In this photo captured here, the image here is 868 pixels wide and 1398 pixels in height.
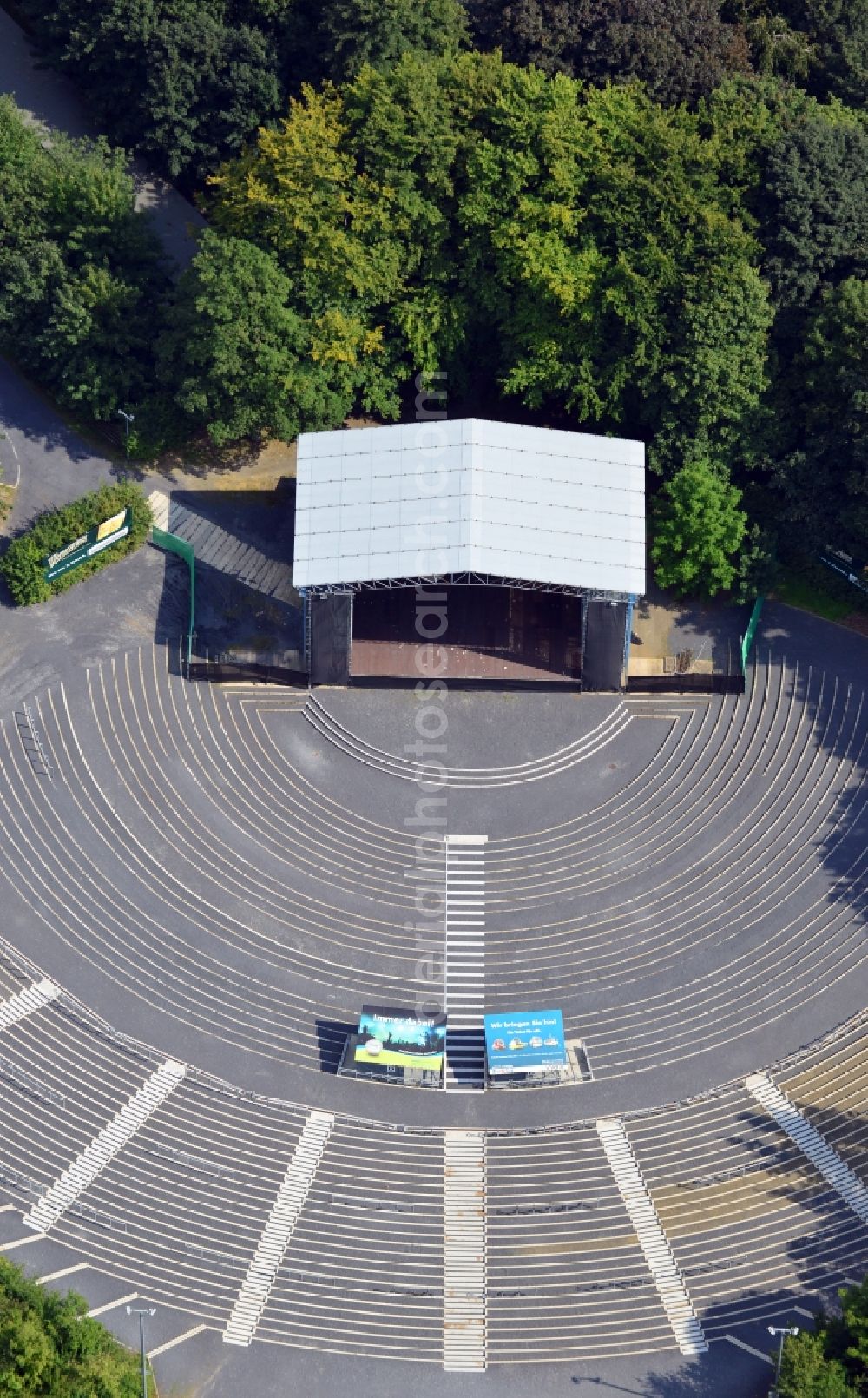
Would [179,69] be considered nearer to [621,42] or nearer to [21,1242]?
[621,42]

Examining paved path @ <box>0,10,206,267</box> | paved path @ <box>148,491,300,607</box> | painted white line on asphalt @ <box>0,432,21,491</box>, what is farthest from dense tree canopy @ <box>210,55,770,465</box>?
painted white line on asphalt @ <box>0,432,21,491</box>

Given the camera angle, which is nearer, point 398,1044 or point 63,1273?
point 63,1273

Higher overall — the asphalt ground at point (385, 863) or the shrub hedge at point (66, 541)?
the shrub hedge at point (66, 541)

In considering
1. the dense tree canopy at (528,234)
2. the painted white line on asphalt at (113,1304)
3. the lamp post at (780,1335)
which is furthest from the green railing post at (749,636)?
the painted white line on asphalt at (113,1304)

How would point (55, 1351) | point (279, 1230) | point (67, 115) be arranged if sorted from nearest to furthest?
point (55, 1351)
point (279, 1230)
point (67, 115)

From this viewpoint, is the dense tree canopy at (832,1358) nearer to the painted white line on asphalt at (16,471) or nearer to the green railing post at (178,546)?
the green railing post at (178,546)

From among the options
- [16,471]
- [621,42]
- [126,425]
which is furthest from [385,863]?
[621,42]

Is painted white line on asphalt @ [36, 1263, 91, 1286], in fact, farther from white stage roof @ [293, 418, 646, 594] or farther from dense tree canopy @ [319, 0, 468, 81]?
dense tree canopy @ [319, 0, 468, 81]

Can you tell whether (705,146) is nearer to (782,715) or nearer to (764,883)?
(782,715)
